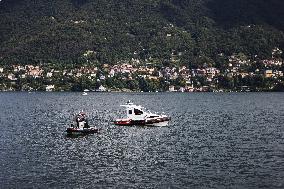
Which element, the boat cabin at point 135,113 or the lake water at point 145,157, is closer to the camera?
the lake water at point 145,157

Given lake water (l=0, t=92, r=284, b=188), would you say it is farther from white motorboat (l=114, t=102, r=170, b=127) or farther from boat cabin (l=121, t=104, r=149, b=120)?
boat cabin (l=121, t=104, r=149, b=120)

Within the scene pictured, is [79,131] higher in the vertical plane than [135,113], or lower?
lower

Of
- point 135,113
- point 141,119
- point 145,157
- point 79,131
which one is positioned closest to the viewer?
point 145,157

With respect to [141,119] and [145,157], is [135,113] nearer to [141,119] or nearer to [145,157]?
[141,119]

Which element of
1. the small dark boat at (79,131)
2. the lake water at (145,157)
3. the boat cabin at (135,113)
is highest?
the boat cabin at (135,113)

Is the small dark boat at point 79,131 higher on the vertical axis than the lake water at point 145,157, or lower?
higher

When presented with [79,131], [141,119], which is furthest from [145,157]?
[141,119]

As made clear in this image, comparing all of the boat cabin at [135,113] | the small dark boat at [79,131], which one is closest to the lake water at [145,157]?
the small dark boat at [79,131]

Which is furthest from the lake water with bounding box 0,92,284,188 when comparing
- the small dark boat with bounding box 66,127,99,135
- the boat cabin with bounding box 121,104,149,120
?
the boat cabin with bounding box 121,104,149,120

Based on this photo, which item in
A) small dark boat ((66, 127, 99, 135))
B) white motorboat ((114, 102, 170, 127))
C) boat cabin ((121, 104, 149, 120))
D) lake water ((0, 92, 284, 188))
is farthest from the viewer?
boat cabin ((121, 104, 149, 120))

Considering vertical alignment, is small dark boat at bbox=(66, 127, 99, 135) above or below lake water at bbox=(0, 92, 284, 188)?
above

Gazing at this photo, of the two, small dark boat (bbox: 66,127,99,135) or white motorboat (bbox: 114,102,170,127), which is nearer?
small dark boat (bbox: 66,127,99,135)

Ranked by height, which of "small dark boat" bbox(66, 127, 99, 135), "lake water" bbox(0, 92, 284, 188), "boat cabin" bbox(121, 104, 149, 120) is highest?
"boat cabin" bbox(121, 104, 149, 120)

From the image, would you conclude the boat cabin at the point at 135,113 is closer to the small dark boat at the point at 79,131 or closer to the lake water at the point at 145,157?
the lake water at the point at 145,157
